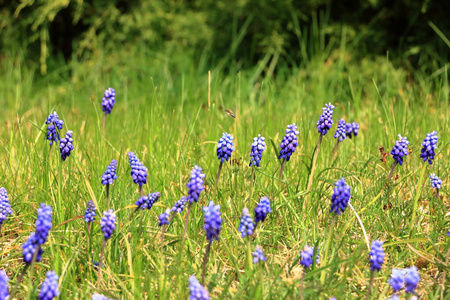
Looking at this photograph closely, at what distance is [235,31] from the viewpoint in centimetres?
611

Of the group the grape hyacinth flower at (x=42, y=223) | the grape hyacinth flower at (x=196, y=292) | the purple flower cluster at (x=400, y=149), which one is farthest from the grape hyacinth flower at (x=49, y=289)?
the purple flower cluster at (x=400, y=149)

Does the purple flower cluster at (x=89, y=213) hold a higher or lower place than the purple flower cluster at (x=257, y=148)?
lower

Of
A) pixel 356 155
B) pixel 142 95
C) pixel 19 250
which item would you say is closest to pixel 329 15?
pixel 142 95

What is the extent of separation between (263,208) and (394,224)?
0.89 metres

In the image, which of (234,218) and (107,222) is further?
(234,218)

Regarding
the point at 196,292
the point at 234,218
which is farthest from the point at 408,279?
the point at 234,218

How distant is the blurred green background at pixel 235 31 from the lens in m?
6.02

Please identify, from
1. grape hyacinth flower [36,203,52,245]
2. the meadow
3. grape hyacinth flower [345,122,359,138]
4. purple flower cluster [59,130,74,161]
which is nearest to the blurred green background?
the meadow

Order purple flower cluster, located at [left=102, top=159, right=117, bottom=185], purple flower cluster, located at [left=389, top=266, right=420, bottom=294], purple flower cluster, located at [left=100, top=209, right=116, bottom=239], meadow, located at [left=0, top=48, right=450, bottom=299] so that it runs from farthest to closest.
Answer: purple flower cluster, located at [left=102, top=159, right=117, bottom=185] < meadow, located at [left=0, top=48, right=450, bottom=299] < purple flower cluster, located at [left=100, top=209, right=116, bottom=239] < purple flower cluster, located at [left=389, top=266, right=420, bottom=294]

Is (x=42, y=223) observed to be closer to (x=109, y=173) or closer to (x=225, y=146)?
(x=109, y=173)

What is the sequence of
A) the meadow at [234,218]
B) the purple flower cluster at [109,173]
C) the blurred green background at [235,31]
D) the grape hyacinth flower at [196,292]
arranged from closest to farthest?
the grape hyacinth flower at [196,292] < the meadow at [234,218] < the purple flower cluster at [109,173] < the blurred green background at [235,31]

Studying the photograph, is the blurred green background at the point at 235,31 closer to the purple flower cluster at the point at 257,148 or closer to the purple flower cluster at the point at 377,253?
the purple flower cluster at the point at 257,148

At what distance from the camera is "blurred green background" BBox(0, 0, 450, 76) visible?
6016mm

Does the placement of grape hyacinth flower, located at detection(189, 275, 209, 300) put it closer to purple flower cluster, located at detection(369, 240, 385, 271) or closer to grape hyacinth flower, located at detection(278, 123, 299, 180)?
purple flower cluster, located at detection(369, 240, 385, 271)
